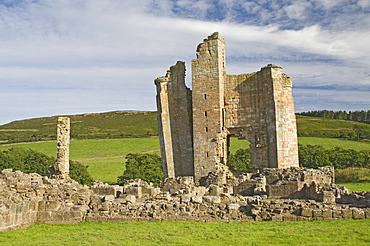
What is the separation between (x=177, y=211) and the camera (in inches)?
684

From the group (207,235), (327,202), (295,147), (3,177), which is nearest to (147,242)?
(207,235)

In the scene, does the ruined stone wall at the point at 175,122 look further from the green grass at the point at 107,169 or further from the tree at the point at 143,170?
the green grass at the point at 107,169

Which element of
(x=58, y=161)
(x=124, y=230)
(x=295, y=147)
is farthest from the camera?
(x=295, y=147)

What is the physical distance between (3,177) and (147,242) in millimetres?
11199

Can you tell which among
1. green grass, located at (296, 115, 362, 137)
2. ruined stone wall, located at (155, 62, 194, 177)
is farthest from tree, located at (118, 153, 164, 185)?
green grass, located at (296, 115, 362, 137)

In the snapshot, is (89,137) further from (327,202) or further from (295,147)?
(327,202)

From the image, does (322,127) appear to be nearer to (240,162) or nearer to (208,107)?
(240,162)

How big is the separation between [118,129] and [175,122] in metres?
68.5

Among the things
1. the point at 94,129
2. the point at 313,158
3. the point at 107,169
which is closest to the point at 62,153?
the point at 107,169

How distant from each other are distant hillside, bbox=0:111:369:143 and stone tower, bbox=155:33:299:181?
43862 mm

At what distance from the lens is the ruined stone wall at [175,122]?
30828 mm

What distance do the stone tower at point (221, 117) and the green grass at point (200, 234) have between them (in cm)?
1272

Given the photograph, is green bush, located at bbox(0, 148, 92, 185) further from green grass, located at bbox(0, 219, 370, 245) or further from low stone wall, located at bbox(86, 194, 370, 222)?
green grass, located at bbox(0, 219, 370, 245)

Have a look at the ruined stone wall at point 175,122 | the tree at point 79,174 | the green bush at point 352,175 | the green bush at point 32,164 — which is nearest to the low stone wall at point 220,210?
the ruined stone wall at point 175,122
